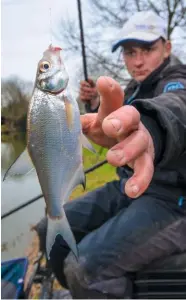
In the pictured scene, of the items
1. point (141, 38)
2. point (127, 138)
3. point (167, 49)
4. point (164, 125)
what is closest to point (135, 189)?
point (127, 138)

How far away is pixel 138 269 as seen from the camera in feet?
7.45

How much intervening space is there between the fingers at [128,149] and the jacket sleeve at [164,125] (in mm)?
156

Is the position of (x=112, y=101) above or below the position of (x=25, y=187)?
above

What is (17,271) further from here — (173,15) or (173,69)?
(173,15)

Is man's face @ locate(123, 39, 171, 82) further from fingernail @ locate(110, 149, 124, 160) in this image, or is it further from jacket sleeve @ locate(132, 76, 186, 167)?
fingernail @ locate(110, 149, 124, 160)

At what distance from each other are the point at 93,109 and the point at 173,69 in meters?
1.29

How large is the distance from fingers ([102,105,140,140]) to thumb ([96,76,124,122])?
0.10m

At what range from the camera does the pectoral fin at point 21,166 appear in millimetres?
1109

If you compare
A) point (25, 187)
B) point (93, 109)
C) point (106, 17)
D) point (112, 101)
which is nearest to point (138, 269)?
point (112, 101)

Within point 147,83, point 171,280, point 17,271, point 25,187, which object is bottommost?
point 25,187

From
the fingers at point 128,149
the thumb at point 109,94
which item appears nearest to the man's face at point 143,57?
the thumb at point 109,94

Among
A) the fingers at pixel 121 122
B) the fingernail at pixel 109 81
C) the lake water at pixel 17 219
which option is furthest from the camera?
the lake water at pixel 17 219

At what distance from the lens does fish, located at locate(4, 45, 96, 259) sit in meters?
1.09

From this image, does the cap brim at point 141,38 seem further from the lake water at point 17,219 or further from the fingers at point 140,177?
the lake water at point 17,219
